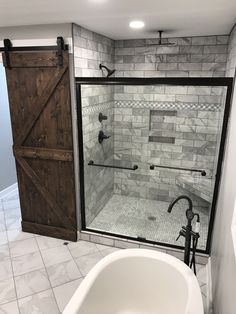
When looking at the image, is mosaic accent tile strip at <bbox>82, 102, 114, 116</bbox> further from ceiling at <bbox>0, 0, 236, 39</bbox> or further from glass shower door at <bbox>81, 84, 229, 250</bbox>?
ceiling at <bbox>0, 0, 236, 39</bbox>

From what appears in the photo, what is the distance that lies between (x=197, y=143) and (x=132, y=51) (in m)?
1.54

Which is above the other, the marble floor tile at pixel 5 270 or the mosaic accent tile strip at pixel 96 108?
the mosaic accent tile strip at pixel 96 108

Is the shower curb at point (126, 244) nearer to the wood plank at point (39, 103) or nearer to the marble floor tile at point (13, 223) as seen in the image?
the marble floor tile at point (13, 223)

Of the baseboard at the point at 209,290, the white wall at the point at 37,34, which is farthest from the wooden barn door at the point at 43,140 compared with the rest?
the baseboard at the point at 209,290

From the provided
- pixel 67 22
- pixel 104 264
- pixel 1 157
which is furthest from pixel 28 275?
pixel 67 22

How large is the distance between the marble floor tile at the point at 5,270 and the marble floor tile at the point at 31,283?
0.35 feet

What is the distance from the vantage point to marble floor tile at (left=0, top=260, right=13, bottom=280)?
7.81ft

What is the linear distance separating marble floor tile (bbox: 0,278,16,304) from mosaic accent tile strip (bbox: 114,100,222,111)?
8.20 feet

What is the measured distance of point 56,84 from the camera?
2457mm

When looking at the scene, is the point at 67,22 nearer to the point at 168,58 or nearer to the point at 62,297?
the point at 168,58

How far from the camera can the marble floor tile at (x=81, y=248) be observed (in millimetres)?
2707

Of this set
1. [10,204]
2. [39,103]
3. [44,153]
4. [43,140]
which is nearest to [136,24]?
[39,103]

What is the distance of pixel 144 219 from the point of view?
329 cm

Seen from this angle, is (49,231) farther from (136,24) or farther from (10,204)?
(136,24)
